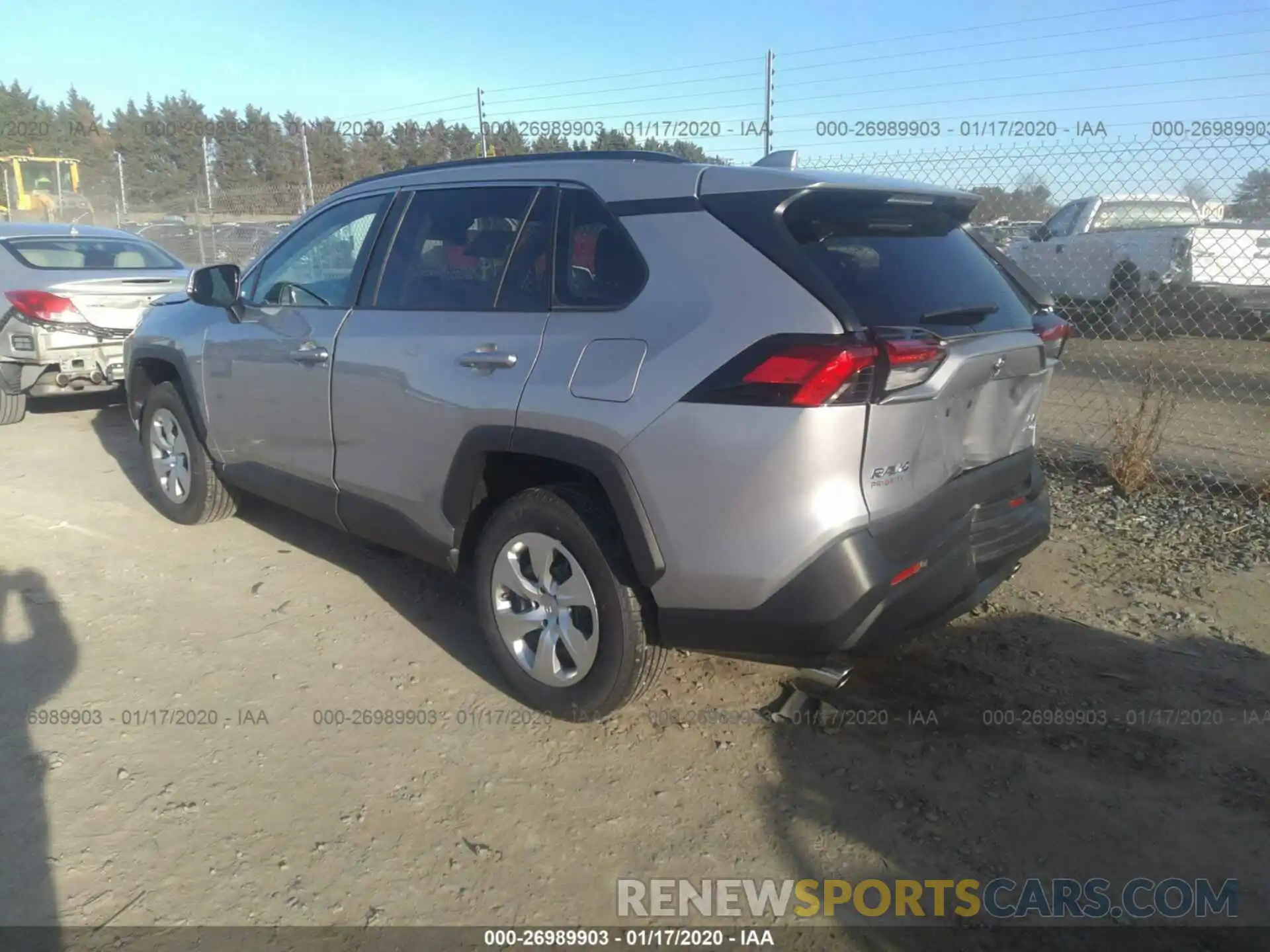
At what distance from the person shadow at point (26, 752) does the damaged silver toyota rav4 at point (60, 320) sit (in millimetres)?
3060

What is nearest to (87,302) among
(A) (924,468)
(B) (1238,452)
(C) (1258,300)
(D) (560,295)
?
(D) (560,295)

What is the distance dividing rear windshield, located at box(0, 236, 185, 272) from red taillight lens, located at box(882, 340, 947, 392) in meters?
7.15

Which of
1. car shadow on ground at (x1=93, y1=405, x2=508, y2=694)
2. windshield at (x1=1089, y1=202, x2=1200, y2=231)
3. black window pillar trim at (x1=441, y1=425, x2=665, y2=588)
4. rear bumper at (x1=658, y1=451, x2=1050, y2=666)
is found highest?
windshield at (x1=1089, y1=202, x2=1200, y2=231)

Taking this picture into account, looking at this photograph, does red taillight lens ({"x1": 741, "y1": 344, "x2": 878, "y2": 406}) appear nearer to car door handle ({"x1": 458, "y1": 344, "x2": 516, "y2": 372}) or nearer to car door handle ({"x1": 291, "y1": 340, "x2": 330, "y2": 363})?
car door handle ({"x1": 458, "y1": 344, "x2": 516, "y2": 372})

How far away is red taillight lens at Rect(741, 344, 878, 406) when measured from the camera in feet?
7.88

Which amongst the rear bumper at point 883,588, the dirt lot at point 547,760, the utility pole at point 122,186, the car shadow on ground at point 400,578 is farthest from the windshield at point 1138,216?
the utility pole at point 122,186

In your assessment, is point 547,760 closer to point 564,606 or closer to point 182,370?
point 564,606

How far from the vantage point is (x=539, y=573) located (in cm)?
316

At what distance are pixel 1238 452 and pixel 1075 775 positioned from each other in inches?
154

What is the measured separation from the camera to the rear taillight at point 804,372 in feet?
Answer: 7.89

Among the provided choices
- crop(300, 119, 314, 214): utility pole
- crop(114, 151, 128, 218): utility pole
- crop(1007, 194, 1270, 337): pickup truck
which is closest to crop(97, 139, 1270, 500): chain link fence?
crop(1007, 194, 1270, 337): pickup truck

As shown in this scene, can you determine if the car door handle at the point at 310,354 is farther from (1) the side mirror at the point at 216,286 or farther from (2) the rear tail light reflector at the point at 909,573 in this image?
(2) the rear tail light reflector at the point at 909,573

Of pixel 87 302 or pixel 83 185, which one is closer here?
pixel 87 302

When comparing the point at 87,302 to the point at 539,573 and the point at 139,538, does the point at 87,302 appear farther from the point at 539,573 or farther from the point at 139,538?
the point at 539,573
